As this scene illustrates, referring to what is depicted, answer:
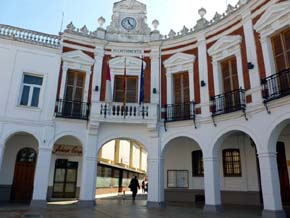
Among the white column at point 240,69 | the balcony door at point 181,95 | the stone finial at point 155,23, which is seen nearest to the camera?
the white column at point 240,69

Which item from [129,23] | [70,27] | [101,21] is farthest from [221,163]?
[70,27]

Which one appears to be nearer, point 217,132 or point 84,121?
point 217,132

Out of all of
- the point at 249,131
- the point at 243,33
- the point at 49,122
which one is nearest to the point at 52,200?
the point at 49,122

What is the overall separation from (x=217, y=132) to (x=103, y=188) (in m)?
12.4

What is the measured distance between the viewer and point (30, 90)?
1346 cm

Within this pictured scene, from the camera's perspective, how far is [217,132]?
38.9ft

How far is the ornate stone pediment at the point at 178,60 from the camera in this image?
13938 millimetres

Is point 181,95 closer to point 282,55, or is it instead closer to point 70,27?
point 282,55

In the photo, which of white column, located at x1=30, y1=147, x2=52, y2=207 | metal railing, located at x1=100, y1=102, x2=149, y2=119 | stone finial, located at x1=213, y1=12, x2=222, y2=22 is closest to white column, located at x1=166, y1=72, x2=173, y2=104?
metal railing, located at x1=100, y1=102, x2=149, y2=119

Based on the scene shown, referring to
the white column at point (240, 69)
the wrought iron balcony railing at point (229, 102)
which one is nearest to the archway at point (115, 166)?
the wrought iron balcony railing at point (229, 102)

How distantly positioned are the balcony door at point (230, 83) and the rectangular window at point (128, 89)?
4.80 m

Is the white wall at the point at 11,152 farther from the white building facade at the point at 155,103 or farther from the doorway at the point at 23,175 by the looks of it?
the doorway at the point at 23,175

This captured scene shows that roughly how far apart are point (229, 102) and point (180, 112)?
257 cm

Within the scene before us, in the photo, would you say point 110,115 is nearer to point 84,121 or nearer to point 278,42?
point 84,121
